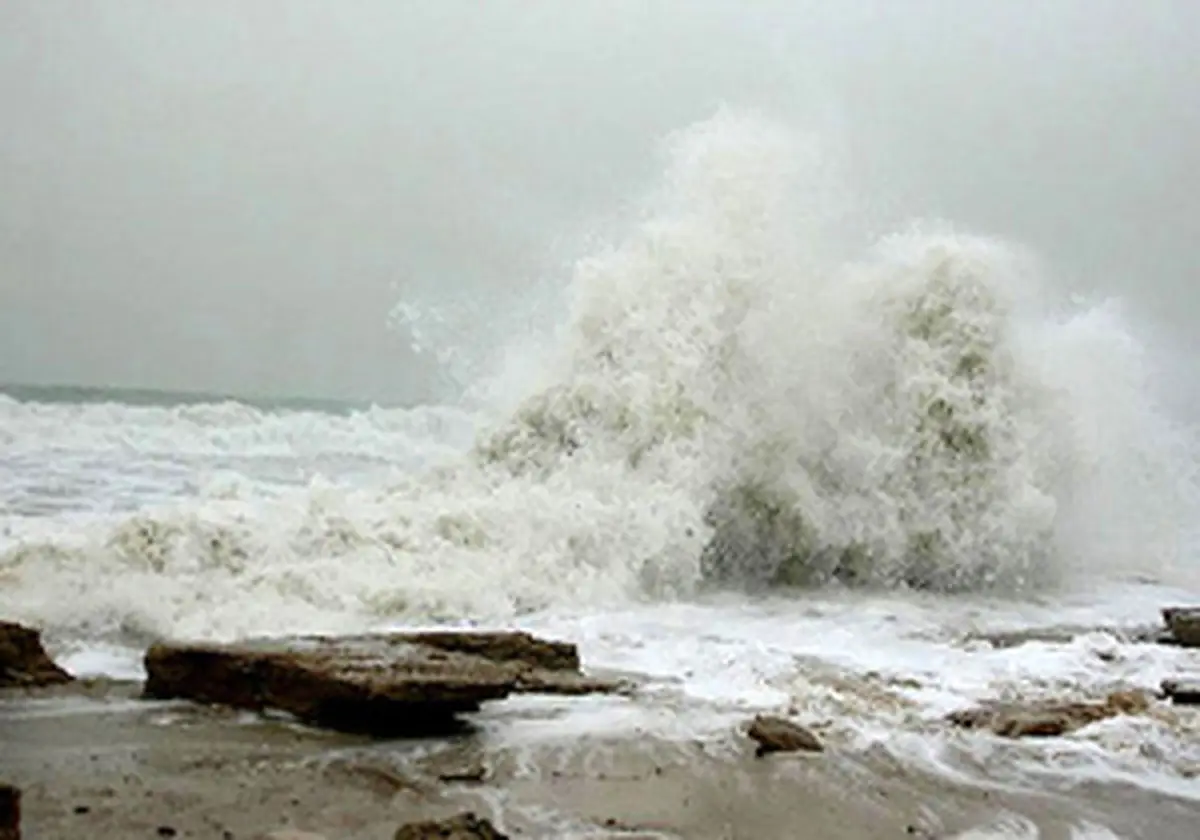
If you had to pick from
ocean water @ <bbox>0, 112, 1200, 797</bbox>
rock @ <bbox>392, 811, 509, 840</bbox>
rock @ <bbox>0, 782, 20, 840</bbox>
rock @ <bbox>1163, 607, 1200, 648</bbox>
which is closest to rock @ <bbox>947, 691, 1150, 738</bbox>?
ocean water @ <bbox>0, 112, 1200, 797</bbox>

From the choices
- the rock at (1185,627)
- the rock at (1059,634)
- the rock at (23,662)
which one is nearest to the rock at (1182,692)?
the rock at (1059,634)

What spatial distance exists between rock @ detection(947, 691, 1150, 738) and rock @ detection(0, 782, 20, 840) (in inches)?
120

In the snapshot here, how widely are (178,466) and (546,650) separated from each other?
10196 millimetres

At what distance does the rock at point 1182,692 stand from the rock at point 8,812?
4.06m

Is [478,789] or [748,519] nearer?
[478,789]

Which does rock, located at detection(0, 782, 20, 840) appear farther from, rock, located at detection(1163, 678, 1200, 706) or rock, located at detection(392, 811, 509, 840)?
rock, located at detection(1163, 678, 1200, 706)

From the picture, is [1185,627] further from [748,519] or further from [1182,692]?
[748,519]

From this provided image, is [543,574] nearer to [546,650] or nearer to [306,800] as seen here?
[546,650]

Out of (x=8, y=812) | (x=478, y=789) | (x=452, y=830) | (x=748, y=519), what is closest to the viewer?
(x=8, y=812)

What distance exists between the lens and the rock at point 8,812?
2.19 meters

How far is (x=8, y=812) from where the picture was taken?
7.23ft

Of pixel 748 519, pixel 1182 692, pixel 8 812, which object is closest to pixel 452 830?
pixel 8 812

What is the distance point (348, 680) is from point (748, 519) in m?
5.64

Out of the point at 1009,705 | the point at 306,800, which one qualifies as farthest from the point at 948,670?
the point at 306,800
